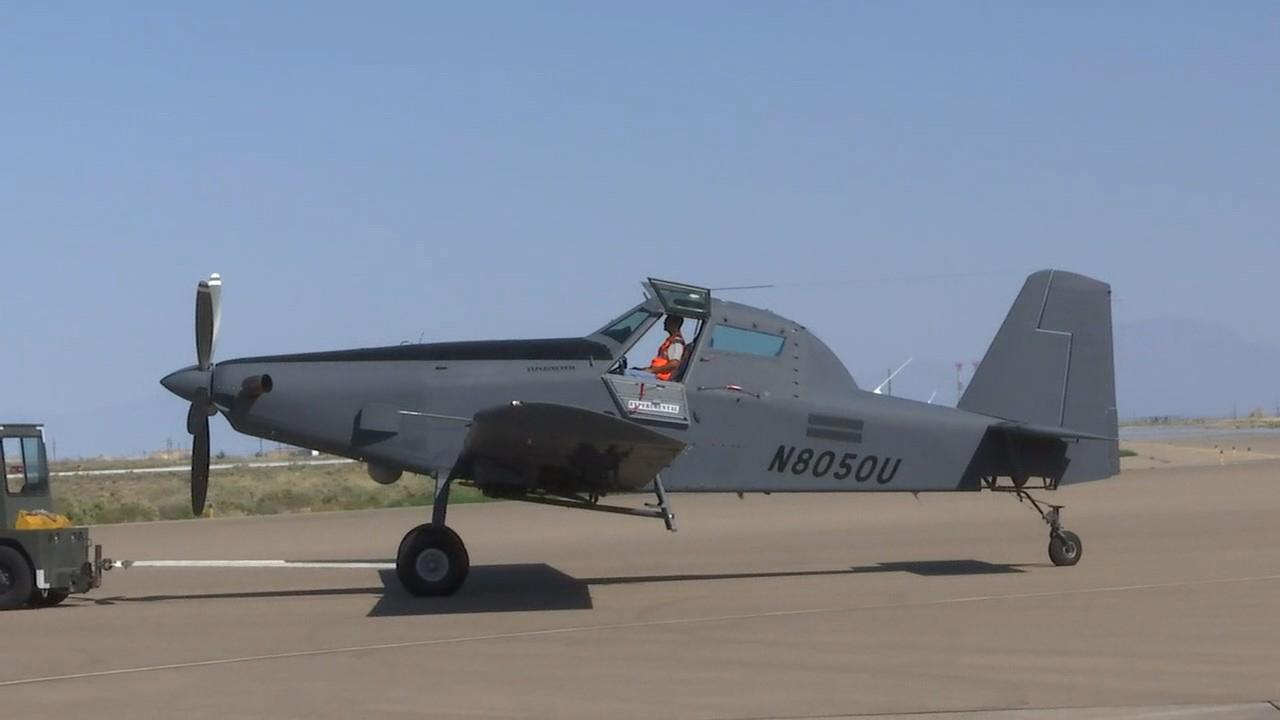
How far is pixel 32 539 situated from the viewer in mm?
12922

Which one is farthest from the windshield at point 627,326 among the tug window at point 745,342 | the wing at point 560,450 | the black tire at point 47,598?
the black tire at point 47,598

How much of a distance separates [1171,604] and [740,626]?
3.66 m

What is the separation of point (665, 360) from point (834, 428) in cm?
191

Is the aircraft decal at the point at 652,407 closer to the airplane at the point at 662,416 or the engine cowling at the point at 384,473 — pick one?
the airplane at the point at 662,416

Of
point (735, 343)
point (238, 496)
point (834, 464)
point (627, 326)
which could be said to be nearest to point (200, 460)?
point (627, 326)

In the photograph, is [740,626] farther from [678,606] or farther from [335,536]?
[335,536]

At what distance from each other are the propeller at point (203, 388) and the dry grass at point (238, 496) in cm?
1604

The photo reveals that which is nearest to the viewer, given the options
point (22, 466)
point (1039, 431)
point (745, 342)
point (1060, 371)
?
point (22, 466)

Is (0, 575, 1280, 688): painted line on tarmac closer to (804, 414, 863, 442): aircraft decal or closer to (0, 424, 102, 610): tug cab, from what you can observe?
(804, 414, 863, 442): aircraft decal

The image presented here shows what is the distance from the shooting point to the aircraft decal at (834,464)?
46.6 ft

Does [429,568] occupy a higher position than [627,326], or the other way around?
[627,326]

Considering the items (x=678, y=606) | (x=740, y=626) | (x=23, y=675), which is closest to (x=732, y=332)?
(x=678, y=606)

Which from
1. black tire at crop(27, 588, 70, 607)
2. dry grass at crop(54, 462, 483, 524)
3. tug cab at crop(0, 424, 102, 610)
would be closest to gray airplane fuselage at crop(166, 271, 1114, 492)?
tug cab at crop(0, 424, 102, 610)

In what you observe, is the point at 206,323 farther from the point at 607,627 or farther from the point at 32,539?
the point at 607,627
